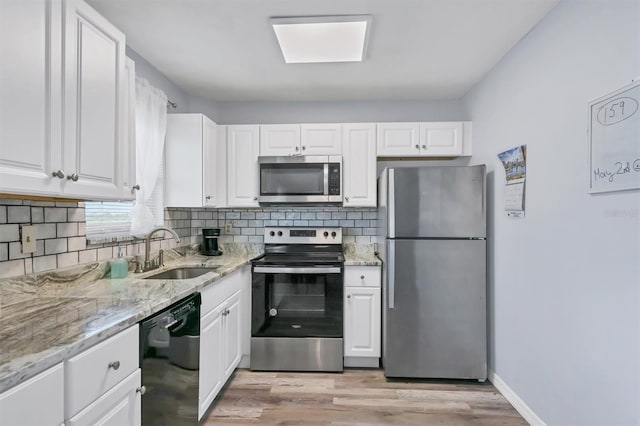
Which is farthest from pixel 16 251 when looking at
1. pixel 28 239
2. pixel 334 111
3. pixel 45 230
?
pixel 334 111

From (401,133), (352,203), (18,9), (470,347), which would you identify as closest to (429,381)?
(470,347)

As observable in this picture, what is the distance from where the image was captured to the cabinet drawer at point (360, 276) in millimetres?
2762

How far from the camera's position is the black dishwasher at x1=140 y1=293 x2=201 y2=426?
4.56 feet

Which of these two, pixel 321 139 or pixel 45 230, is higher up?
pixel 321 139

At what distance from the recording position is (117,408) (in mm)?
1182

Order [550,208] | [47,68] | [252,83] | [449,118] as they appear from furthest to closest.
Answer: [449,118]
[252,83]
[550,208]
[47,68]

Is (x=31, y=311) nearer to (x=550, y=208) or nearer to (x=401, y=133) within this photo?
(x=550, y=208)

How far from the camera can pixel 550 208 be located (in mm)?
1852

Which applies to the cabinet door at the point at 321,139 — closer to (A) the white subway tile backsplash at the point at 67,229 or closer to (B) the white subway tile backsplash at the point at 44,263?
(A) the white subway tile backsplash at the point at 67,229

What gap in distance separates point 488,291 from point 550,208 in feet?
3.21

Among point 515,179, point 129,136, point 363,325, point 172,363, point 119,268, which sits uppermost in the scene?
point 129,136

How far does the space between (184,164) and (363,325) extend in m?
1.99

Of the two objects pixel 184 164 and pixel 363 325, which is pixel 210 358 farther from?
pixel 184 164

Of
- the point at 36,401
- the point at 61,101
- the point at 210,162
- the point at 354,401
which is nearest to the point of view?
the point at 36,401
